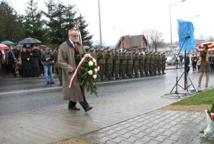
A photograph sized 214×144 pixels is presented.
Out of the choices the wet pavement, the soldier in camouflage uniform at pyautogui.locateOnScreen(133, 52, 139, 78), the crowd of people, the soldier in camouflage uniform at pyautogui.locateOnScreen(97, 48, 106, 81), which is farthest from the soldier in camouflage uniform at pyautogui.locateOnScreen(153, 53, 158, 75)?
the wet pavement

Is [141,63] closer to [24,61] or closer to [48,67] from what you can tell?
[24,61]

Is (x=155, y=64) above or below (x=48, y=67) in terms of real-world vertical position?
below

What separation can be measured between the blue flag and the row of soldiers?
22.0 feet

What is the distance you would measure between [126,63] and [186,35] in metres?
12.6

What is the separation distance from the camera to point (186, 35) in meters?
15.8

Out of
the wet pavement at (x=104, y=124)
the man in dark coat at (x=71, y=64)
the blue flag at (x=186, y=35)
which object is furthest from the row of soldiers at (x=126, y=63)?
the man in dark coat at (x=71, y=64)

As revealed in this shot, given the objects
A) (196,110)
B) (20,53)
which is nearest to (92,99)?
(196,110)

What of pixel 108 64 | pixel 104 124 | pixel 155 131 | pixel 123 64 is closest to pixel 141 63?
pixel 123 64

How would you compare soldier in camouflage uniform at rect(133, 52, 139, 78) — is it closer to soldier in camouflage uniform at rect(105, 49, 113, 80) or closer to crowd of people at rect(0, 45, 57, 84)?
soldier in camouflage uniform at rect(105, 49, 113, 80)

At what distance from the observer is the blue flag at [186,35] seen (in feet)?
51.5

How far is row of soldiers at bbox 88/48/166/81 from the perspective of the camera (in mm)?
25266

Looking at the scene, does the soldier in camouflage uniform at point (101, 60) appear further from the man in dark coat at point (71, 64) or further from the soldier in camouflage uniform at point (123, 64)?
the man in dark coat at point (71, 64)

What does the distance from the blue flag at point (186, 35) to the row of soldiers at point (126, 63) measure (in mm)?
6703

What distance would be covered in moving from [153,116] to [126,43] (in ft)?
346
